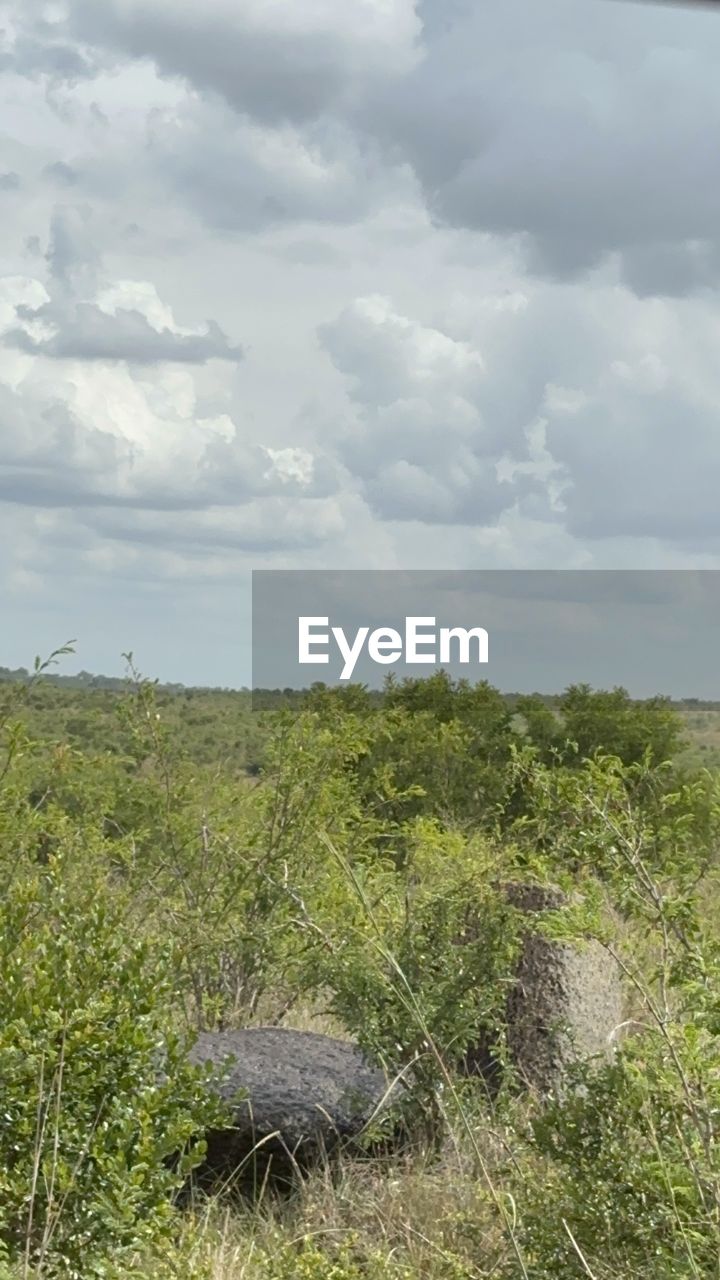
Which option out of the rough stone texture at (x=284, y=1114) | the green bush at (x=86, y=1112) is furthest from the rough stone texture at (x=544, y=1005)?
the green bush at (x=86, y=1112)

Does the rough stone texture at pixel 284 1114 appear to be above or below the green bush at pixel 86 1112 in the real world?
below

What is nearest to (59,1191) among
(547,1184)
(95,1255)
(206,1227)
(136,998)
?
(95,1255)

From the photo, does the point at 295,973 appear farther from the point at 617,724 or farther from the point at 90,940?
the point at 617,724

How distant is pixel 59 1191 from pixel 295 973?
3.12m

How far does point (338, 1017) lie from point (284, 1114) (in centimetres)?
41

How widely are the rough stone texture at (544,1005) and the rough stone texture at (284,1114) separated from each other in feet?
2.23

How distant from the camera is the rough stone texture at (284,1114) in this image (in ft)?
18.2

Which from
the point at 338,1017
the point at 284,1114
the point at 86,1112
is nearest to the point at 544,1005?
the point at 338,1017

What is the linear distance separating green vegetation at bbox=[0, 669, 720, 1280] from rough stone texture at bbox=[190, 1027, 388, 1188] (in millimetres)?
133

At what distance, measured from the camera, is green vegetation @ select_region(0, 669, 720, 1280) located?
3844 mm

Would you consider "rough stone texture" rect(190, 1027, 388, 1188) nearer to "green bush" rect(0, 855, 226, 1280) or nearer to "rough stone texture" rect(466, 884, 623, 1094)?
"rough stone texture" rect(466, 884, 623, 1094)

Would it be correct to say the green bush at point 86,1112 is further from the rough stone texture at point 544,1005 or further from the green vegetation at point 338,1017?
the rough stone texture at point 544,1005

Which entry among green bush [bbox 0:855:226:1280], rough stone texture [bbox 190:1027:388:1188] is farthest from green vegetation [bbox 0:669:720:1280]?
rough stone texture [bbox 190:1027:388:1188]

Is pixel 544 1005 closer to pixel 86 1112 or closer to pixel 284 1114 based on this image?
pixel 284 1114
